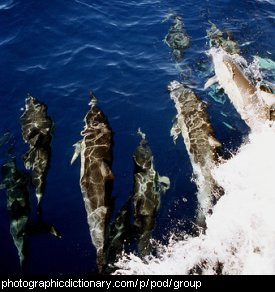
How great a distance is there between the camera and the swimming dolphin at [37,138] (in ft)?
28.9

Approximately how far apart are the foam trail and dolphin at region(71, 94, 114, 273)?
2.75 ft

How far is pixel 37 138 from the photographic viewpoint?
9594 mm

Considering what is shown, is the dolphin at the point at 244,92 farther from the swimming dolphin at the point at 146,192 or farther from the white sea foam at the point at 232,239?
the swimming dolphin at the point at 146,192

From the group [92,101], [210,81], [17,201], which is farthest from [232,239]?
[210,81]

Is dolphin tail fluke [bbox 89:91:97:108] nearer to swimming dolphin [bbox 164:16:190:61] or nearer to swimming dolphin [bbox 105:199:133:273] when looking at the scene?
swimming dolphin [bbox 105:199:133:273]

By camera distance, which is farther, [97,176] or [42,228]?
[42,228]

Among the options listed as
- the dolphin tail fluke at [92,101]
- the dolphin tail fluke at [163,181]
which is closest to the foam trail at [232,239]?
the dolphin tail fluke at [163,181]

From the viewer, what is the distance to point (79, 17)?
47.2 feet

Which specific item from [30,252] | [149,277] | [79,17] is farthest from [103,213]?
[79,17]

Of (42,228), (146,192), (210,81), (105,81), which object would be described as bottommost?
(42,228)

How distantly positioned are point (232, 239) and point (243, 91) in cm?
469

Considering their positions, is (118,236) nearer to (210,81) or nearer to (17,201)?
(17,201)

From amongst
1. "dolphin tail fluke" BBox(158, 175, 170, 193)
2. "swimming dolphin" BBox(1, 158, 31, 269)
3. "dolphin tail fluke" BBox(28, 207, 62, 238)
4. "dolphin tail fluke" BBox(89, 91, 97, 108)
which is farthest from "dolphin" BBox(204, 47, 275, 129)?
"swimming dolphin" BBox(1, 158, 31, 269)

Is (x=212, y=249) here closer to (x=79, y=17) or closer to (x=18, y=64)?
(x=18, y=64)
